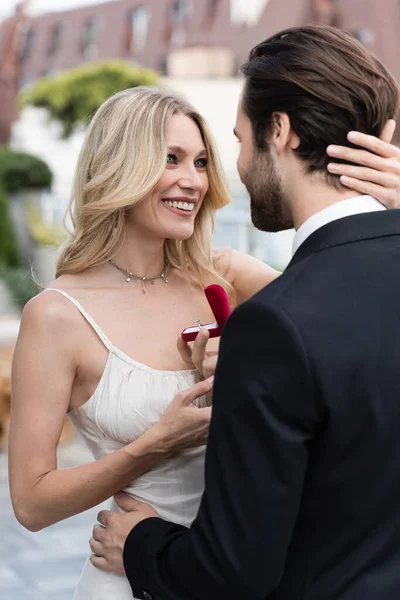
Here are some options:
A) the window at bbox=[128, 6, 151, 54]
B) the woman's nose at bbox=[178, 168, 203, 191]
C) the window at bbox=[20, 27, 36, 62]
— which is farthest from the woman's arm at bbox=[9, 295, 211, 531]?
the window at bbox=[20, 27, 36, 62]

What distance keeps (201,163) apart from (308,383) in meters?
1.16

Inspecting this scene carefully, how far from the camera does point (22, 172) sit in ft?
41.2

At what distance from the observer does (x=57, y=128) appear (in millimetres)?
16500

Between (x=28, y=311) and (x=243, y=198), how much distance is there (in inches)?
420

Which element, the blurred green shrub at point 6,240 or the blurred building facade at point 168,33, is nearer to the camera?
the blurred green shrub at point 6,240

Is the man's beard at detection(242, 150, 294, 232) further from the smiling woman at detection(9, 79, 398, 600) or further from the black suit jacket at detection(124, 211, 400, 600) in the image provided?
the smiling woman at detection(9, 79, 398, 600)

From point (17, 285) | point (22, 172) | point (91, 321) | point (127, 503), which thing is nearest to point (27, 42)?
point (22, 172)

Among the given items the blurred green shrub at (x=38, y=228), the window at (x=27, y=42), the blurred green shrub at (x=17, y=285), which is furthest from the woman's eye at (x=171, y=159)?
Answer: the window at (x=27, y=42)

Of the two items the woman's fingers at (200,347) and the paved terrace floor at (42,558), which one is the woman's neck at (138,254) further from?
the paved terrace floor at (42,558)

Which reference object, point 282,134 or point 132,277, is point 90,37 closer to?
point 132,277

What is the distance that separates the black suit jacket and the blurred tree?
47.2 ft

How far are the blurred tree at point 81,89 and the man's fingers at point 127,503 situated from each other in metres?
13.8

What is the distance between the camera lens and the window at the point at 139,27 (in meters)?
23.8

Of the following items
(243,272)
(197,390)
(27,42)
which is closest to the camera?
(197,390)
